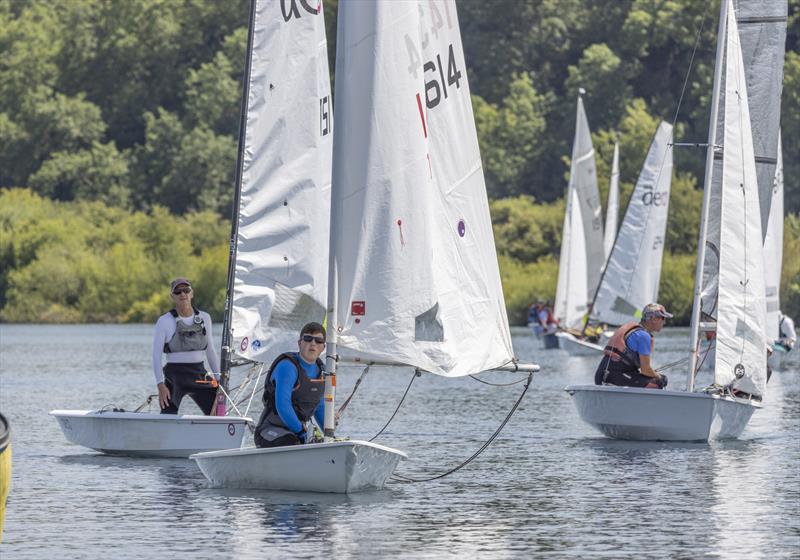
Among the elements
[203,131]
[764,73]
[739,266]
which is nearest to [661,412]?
[739,266]

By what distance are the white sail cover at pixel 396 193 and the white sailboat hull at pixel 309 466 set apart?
921mm

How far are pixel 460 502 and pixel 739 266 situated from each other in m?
7.12

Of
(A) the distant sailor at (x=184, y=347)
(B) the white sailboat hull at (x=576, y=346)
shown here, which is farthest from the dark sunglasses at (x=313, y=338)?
(B) the white sailboat hull at (x=576, y=346)

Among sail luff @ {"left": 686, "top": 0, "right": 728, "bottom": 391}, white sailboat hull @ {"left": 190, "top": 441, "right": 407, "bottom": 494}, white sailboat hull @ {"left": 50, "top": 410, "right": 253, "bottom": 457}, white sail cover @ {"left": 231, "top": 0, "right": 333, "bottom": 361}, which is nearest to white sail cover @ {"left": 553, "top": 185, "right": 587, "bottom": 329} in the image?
sail luff @ {"left": 686, "top": 0, "right": 728, "bottom": 391}

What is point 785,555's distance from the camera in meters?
14.2

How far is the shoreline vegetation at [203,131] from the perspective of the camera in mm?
79625

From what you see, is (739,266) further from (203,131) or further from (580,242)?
(203,131)

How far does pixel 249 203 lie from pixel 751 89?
9127 millimetres

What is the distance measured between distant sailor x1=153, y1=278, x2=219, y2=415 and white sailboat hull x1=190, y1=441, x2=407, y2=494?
7.52ft

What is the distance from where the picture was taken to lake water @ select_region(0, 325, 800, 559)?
1464cm

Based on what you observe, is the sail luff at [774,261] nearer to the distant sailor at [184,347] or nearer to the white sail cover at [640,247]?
the white sail cover at [640,247]

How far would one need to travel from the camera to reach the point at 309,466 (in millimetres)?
16516

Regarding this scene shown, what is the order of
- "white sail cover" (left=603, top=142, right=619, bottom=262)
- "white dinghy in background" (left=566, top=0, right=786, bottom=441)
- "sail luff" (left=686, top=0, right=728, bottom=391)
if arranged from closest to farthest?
"white dinghy in background" (left=566, top=0, right=786, bottom=441), "sail luff" (left=686, top=0, right=728, bottom=391), "white sail cover" (left=603, top=142, right=619, bottom=262)

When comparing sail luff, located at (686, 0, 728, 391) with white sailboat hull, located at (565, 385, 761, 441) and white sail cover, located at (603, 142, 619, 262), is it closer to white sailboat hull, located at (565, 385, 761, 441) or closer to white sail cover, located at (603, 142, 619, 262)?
white sailboat hull, located at (565, 385, 761, 441)
